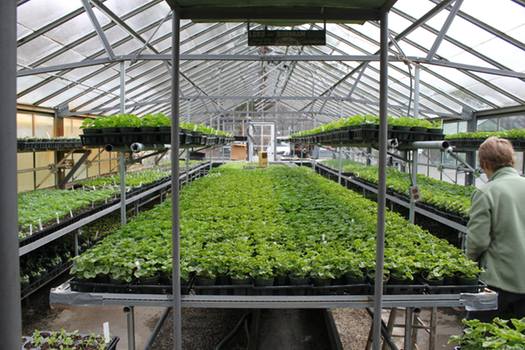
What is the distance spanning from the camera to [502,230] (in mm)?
2625

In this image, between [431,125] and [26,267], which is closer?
[431,125]

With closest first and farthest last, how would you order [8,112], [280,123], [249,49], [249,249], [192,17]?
[8,112]
[192,17]
[249,249]
[249,49]
[280,123]

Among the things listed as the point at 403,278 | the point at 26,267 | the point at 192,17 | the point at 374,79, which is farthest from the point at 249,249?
the point at 374,79

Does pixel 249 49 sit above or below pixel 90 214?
above

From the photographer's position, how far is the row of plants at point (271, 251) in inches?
91.2

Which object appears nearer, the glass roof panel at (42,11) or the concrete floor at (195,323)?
the concrete floor at (195,323)

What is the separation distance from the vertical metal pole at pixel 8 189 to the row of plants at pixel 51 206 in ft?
10.5

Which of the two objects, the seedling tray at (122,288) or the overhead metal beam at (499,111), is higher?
the overhead metal beam at (499,111)

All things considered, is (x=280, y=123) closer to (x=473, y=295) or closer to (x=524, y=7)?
(x=524, y=7)

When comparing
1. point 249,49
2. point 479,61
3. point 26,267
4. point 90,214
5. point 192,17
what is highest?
point 249,49

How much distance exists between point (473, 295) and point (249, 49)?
10.5m

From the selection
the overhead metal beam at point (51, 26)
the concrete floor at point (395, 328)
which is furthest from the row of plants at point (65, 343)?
the overhead metal beam at point (51, 26)

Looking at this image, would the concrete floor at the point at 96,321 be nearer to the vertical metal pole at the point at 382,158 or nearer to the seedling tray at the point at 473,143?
the vertical metal pole at the point at 382,158

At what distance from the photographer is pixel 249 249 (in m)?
2.72
